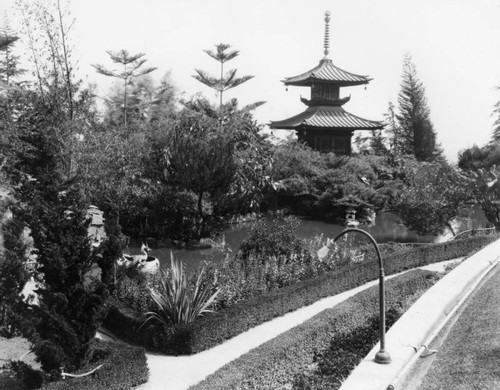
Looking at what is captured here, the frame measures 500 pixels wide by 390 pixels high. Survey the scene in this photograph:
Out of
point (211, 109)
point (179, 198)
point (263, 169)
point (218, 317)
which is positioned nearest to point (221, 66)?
point (211, 109)

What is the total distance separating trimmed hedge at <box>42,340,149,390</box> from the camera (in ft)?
17.2

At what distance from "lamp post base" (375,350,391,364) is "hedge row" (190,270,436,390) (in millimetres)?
680

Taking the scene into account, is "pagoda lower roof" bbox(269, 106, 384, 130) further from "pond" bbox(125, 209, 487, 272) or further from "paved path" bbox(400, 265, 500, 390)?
"paved path" bbox(400, 265, 500, 390)

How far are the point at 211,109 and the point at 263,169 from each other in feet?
23.7

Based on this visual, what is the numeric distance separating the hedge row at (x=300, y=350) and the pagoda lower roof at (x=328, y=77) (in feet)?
69.3

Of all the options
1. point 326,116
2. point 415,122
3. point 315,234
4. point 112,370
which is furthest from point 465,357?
point 415,122

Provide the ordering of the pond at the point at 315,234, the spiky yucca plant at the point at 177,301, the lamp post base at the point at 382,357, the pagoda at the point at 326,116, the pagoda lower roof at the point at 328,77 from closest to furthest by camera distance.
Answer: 1. the lamp post base at the point at 382,357
2. the spiky yucca plant at the point at 177,301
3. the pond at the point at 315,234
4. the pagoda at the point at 326,116
5. the pagoda lower roof at the point at 328,77

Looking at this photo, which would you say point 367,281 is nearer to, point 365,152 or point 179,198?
point 179,198

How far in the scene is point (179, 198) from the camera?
16797mm

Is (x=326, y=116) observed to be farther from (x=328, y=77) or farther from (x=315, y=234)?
(x=315, y=234)

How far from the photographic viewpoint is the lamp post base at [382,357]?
5043 millimetres

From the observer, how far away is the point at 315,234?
61.7ft

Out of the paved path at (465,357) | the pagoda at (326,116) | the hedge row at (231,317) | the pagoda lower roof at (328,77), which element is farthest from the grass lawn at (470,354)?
the pagoda lower roof at (328,77)

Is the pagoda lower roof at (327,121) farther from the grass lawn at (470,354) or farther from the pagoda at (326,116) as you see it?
the grass lawn at (470,354)
